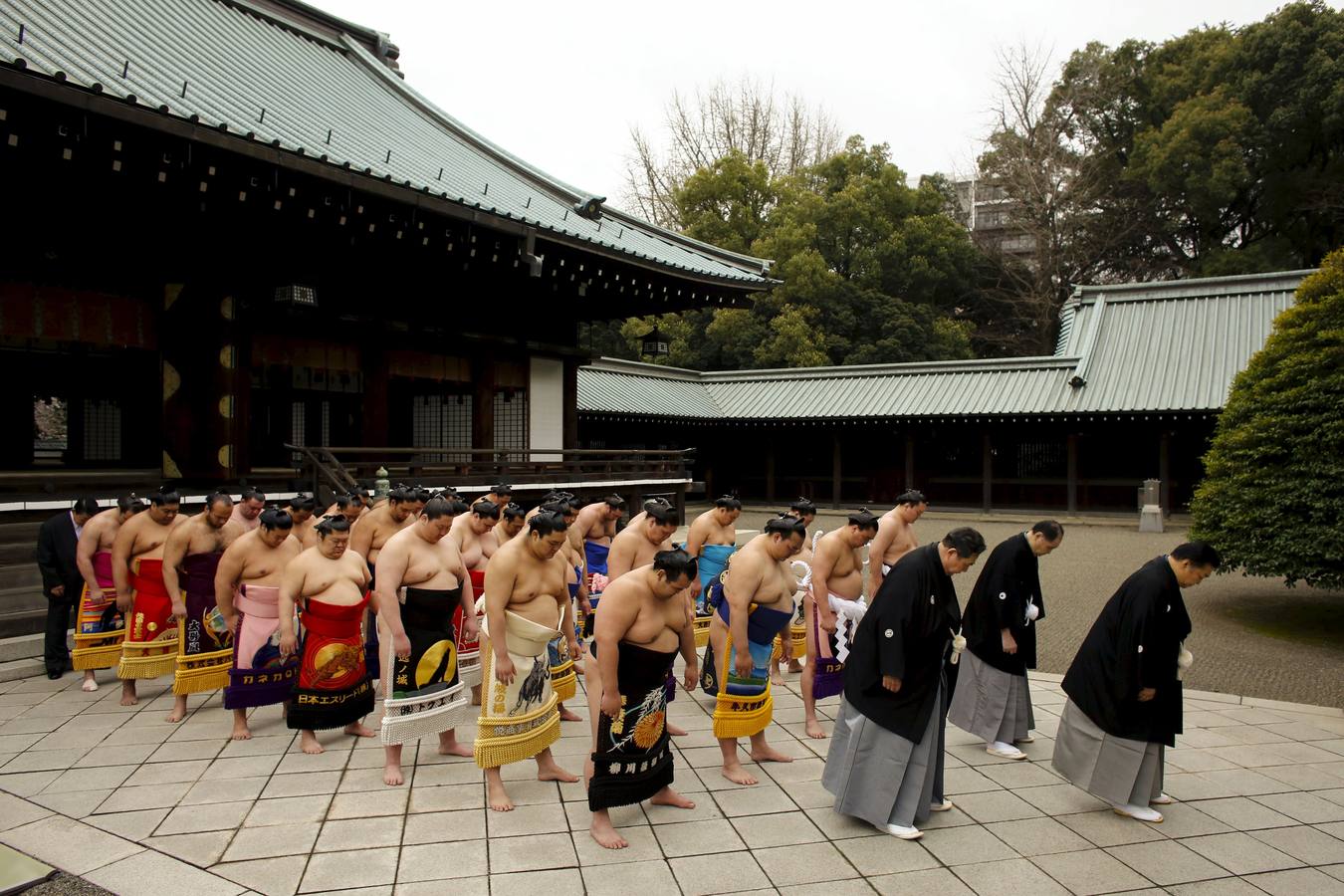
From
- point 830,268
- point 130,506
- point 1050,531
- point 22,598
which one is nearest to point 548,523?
point 1050,531

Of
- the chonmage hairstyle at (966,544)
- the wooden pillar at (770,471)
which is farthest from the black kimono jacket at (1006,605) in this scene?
the wooden pillar at (770,471)

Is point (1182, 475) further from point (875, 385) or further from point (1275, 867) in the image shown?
point (1275, 867)

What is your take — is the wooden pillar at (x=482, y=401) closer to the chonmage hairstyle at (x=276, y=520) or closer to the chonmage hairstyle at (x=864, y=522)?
the chonmage hairstyle at (x=276, y=520)

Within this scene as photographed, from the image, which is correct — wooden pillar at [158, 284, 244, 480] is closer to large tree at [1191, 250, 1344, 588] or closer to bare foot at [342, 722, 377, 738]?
bare foot at [342, 722, 377, 738]

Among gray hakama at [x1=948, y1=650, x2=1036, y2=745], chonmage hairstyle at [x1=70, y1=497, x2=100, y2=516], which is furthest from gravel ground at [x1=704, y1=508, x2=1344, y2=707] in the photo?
chonmage hairstyle at [x1=70, y1=497, x2=100, y2=516]

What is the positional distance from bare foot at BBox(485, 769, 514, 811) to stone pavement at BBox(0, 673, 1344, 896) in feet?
0.19

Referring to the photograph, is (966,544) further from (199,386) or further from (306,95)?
(306,95)

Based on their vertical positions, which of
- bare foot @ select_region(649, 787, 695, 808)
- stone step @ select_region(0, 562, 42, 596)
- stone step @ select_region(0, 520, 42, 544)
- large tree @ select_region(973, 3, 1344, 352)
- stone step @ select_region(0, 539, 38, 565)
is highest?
large tree @ select_region(973, 3, 1344, 352)

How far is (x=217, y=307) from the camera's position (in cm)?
901

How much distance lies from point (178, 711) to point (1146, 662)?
571 cm

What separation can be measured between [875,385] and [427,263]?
50.0 ft

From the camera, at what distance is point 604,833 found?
3.83 meters

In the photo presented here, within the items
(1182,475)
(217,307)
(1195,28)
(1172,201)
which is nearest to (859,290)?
(1172,201)

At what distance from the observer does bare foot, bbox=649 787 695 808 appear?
4270mm
